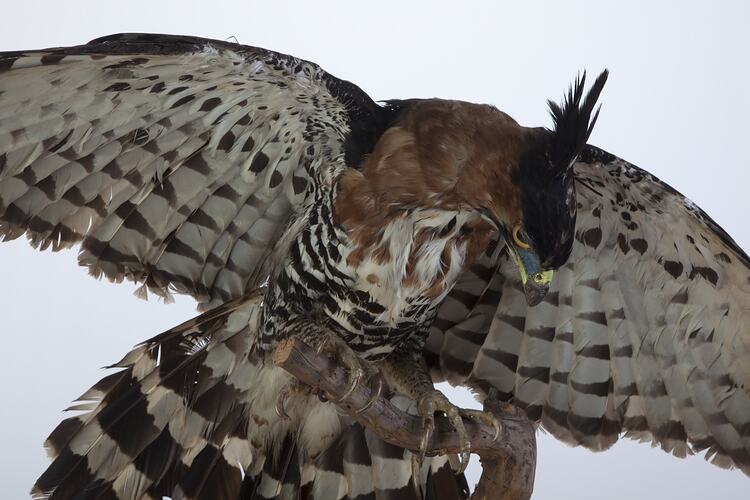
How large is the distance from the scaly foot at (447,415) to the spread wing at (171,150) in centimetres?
66

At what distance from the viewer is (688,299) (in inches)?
118

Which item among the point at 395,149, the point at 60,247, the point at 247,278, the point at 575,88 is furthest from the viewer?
the point at 247,278

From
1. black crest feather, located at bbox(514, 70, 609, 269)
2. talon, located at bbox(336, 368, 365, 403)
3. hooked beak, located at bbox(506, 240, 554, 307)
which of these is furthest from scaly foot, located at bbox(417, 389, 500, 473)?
black crest feather, located at bbox(514, 70, 609, 269)

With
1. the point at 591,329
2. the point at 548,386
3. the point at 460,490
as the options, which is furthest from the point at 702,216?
the point at 460,490

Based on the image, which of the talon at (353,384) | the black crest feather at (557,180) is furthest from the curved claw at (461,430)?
the black crest feather at (557,180)

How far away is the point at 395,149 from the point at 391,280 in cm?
37

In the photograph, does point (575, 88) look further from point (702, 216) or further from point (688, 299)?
point (688, 299)

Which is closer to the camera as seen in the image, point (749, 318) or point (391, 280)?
point (391, 280)

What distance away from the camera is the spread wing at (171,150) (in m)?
2.54

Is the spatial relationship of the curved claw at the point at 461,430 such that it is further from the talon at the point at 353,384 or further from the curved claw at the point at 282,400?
the curved claw at the point at 282,400

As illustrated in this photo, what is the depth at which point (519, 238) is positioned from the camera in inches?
96.8

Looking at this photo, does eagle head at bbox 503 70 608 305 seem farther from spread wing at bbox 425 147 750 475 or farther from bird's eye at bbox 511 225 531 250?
spread wing at bbox 425 147 750 475

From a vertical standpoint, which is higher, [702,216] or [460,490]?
[702,216]

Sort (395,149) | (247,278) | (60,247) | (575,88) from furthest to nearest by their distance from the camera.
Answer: (247,278)
(60,247)
(395,149)
(575,88)
